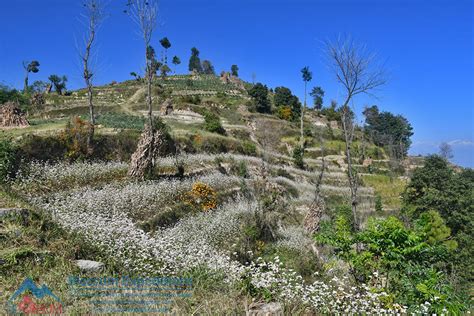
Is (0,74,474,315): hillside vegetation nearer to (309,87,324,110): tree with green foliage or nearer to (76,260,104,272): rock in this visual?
(76,260,104,272): rock

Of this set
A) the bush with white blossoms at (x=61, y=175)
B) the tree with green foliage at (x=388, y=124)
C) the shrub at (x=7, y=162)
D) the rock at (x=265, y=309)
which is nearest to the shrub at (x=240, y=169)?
the bush with white blossoms at (x=61, y=175)

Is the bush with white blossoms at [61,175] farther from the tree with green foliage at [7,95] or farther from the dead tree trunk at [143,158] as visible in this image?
the tree with green foliage at [7,95]

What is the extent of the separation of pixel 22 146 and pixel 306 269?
1343 cm

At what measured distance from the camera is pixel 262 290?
5.05 meters

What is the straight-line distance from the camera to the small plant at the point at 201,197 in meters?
15.5

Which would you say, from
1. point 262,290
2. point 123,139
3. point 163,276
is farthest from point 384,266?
point 123,139

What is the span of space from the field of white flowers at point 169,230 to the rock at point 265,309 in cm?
32

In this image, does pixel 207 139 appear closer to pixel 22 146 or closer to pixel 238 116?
pixel 22 146

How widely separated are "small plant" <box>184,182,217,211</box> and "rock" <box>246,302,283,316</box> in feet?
35.9

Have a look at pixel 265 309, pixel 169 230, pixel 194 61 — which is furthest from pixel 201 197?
pixel 194 61

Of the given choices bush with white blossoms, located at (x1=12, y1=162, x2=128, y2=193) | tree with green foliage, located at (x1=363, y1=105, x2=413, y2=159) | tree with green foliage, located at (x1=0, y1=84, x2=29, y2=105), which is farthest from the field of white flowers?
tree with green foliage, located at (x1=363, y1=105, x2=413, y2=159)

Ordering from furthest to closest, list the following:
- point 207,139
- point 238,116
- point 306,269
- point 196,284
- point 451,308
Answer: point 238,116
point 207,139
point 306,269
point 196,284
point 451,308

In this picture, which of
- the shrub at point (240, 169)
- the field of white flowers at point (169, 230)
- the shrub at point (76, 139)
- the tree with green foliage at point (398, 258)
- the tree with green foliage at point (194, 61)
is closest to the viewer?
the tree with green foliage at point (398, 258)

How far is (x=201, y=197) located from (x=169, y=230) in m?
4.87
